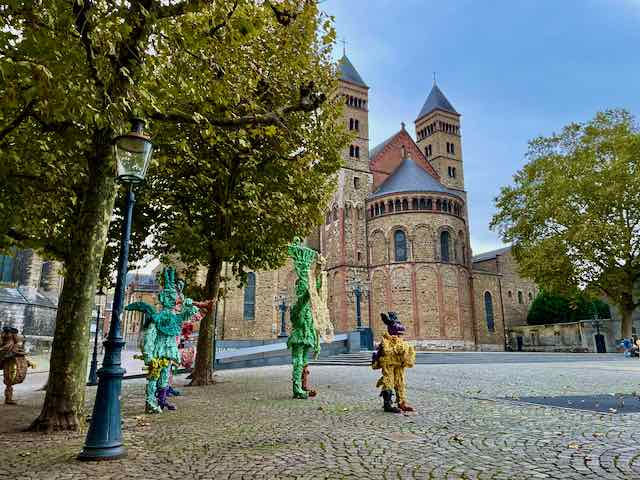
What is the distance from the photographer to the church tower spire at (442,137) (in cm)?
4906

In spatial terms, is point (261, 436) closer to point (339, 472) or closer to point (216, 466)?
point (216, 466)

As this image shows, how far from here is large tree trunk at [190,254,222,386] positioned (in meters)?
11.8

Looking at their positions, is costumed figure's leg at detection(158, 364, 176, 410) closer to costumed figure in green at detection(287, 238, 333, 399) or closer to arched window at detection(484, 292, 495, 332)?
costumed figure in green at detection(287, 238, 333, 399)

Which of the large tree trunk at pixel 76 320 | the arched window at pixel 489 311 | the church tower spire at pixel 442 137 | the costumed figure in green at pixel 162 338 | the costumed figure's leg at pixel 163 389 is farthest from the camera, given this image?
the church tower spire at pixel 442 137

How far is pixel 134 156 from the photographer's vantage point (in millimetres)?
4879

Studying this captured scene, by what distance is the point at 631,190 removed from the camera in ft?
88.5

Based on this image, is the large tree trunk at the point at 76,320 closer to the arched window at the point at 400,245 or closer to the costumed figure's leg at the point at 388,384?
the costumed figure's leg at the point at 388,384

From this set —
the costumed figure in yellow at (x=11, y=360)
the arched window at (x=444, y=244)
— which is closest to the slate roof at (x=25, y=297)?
the costumed figure in yellow at (x=11, y=360)

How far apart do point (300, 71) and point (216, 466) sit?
416 inches

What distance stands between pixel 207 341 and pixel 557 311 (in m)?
43.2

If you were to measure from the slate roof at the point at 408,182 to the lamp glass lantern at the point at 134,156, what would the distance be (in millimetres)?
34227

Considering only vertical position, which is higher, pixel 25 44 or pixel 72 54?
pixel 25 44

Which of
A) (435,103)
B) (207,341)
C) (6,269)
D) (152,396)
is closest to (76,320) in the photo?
(152,396)

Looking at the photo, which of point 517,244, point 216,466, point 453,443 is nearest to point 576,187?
point 517,244
